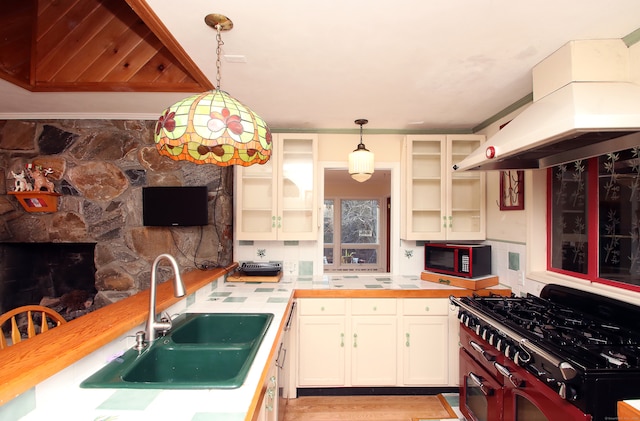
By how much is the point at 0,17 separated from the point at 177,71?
45.0 inches

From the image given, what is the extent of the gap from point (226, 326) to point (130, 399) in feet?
3.07

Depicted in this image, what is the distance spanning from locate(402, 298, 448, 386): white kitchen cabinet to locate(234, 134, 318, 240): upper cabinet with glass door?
109 cm

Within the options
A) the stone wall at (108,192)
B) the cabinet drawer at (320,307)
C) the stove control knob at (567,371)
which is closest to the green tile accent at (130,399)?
the stove control knob at (567,371)

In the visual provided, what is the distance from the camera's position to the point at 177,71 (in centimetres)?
228

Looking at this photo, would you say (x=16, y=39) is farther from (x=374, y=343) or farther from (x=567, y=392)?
(x=567, y=392)

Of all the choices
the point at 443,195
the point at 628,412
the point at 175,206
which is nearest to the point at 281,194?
the point at 175,206

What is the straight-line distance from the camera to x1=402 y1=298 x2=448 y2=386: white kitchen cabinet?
8.80ft

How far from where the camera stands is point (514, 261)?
8.44 feet

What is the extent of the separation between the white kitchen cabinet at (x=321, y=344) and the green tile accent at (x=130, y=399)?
1681mm

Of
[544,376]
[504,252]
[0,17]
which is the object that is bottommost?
[544,376]

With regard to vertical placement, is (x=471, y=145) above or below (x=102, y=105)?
below

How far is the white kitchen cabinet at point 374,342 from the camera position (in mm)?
2693

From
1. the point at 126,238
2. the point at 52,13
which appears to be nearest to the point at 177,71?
the point at 52,13

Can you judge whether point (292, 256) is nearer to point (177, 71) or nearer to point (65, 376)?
point (177, 71)
